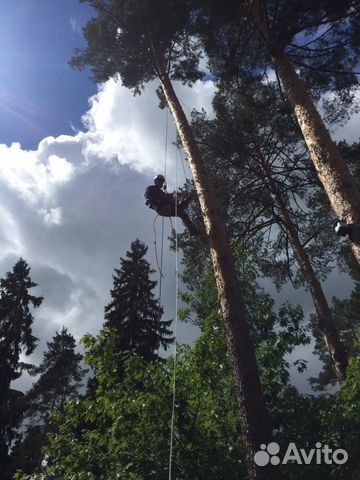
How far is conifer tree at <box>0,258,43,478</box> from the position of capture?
15.0m

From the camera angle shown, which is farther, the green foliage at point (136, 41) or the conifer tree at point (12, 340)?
the conifer tree at point (12, 340)

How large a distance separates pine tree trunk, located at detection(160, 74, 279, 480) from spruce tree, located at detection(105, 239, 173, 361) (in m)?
8.12

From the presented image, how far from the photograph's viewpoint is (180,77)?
12938 millimetres

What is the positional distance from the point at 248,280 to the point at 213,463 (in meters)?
3.99

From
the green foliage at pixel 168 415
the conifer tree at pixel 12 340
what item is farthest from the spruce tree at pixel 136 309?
the green foliage at pixel 168 415

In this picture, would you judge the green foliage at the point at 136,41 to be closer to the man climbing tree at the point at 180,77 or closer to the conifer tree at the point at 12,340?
the man climbing tree at the point at 180,77

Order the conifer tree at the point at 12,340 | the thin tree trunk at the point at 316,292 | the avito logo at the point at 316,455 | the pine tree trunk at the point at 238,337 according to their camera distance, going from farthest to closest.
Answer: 1. the conifer tree at the point at 12,340
2. the thin tree trunk at the point at 316,292
3. the avito logo at the point at 316,455
4. the pine tree trunk at the point at 238,337

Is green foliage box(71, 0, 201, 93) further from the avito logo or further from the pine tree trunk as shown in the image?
the avito logo

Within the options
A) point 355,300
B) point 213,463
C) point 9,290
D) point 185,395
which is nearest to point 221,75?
point 185,395

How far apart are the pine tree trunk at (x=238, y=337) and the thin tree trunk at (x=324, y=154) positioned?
1781 millimetres

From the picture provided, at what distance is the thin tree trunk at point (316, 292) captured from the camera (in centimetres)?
945

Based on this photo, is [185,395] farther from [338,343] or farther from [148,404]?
[338,343]

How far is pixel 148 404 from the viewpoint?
595 centimetres

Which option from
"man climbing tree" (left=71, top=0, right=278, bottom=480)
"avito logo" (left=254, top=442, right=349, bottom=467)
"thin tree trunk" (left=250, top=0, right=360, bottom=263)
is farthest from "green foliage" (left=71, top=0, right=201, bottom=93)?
"avito logo" (left=254, top=442, right=349, bottom=467)
